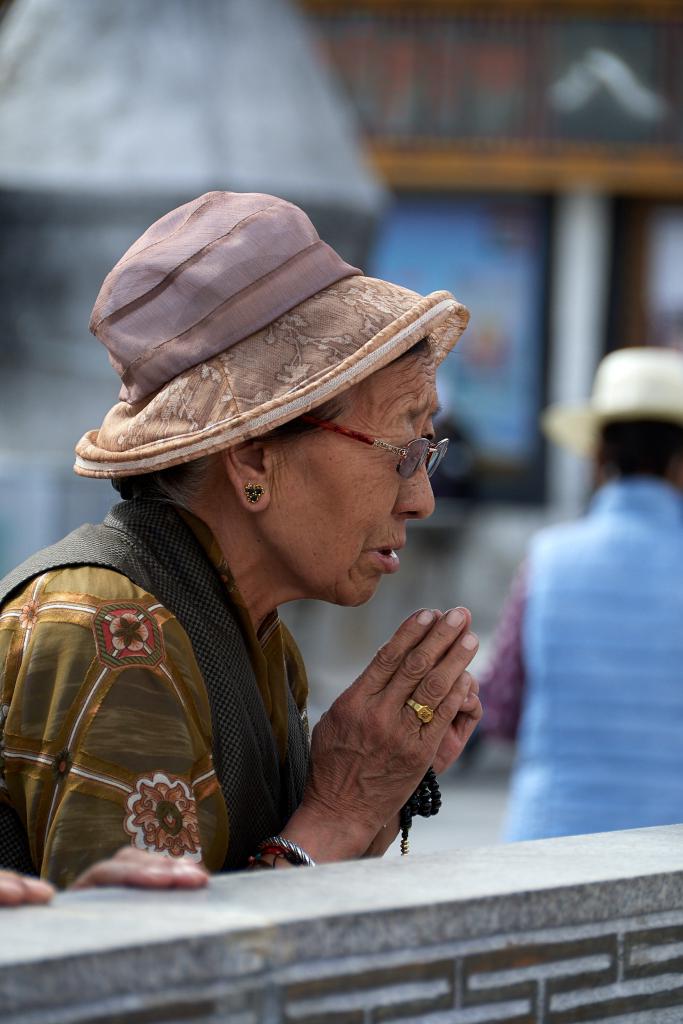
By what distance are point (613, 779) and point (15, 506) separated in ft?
13.4

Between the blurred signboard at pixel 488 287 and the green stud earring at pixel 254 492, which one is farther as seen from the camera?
the blurred signboard at pixel 488 287

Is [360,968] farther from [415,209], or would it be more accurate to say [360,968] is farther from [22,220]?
[415,209]

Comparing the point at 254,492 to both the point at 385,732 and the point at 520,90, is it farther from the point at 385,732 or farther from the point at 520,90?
the point at 520,90

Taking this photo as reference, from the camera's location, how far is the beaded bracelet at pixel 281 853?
6.76 feet

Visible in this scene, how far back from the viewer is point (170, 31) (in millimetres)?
7816

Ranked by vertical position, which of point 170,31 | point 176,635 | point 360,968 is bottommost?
point 360,968

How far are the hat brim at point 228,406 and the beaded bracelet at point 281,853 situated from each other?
48cm

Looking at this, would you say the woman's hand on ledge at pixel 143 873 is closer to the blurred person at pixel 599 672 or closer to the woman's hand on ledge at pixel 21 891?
the woman's hand on ledge at pixel 21 891

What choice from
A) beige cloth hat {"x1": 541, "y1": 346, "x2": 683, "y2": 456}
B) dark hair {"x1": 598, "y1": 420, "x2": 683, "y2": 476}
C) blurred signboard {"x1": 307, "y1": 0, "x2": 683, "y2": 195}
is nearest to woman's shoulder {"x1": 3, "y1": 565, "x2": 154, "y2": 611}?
dark hair {"x1": 598, "y1": 420, "x2": 683, "y2": 476}

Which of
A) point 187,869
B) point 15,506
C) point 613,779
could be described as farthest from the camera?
point 15,506

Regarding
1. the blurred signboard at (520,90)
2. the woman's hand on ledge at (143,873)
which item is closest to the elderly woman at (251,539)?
the woman's hand on ledge at (143,873)

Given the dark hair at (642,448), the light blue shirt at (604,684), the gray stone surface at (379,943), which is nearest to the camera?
the gray stone surface at (379,943)

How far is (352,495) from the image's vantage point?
221cm

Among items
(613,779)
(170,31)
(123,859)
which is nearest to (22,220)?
(170,31)
